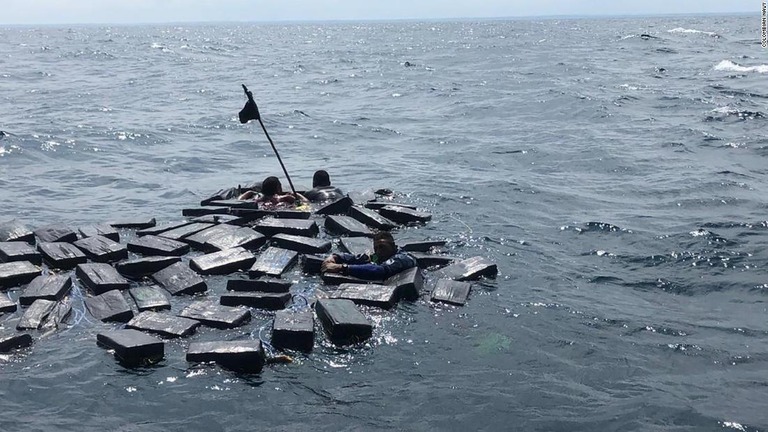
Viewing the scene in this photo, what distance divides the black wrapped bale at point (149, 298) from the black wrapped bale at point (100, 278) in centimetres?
23

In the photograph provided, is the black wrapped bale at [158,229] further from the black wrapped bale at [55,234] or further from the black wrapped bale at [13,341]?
the black wrapped bale at [13,341]

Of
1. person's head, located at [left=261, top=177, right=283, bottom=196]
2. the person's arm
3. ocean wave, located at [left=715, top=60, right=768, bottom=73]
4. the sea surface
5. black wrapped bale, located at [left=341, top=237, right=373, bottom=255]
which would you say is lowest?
the sea surface

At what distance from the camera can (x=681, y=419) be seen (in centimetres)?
694

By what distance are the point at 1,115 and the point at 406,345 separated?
27112 mm

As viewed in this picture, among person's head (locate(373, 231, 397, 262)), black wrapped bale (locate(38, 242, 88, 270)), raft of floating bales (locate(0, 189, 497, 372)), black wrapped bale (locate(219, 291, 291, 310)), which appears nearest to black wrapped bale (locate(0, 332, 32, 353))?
raft of floating bales (locate(0, 189, 497, 372))

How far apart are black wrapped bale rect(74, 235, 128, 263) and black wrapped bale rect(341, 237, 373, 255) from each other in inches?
137

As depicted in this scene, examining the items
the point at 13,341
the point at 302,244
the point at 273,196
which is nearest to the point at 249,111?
the point at 273,196

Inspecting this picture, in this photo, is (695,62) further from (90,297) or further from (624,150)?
(90,297)

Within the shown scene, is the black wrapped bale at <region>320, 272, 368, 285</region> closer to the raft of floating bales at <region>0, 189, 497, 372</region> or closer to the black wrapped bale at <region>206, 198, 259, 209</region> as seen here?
the raft of floating bales at <region>0, 189, 497, 372</region>

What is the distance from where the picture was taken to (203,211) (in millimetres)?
13930

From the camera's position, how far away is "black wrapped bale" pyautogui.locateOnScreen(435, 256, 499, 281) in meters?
10.5

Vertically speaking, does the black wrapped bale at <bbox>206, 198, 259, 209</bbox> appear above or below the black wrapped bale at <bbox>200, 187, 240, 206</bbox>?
above

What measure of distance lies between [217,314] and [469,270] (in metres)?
3.83

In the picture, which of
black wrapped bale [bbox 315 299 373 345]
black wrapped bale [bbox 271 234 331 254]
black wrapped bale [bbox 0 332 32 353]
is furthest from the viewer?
black wrapped bale [bbox 271 234 331 254]
